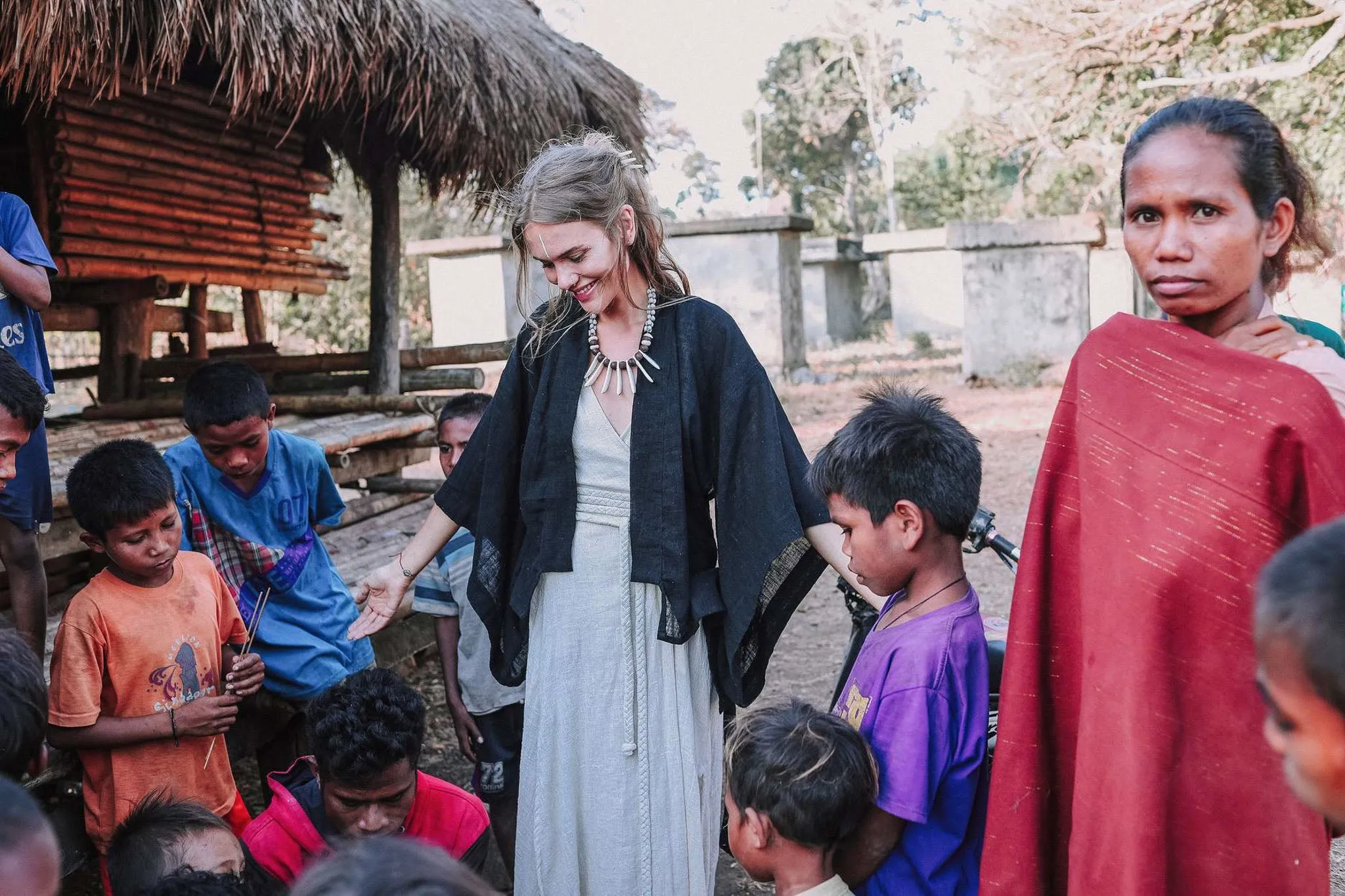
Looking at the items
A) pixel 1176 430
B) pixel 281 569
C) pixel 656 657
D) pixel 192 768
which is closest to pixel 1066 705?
pixel 1176 430

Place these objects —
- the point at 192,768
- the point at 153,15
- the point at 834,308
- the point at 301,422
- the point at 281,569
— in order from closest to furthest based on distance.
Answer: the point at 192,768 → the point at 281,569 → the point at 153,15 → the point at 301,422 → the point at 834,308

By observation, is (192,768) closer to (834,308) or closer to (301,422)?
(301,422)

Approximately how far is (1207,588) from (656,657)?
121 centimetres

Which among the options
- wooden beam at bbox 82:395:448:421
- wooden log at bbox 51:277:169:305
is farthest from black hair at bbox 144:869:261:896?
wooden log at bbox 51:277:169:305

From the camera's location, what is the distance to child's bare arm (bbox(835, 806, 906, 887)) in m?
2.03

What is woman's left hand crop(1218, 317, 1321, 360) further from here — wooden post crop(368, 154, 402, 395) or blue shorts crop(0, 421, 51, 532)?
wooden post crop(368, 154, 402, 395)

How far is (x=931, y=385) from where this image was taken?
44.8 feet

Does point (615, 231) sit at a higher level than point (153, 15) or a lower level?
lower

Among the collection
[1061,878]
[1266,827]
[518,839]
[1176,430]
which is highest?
[1176,430]

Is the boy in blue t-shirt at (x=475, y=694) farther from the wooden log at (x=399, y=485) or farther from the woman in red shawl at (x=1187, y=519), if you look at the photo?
the wooden log at (x=399, y=485)

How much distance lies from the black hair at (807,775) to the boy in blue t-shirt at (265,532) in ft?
5.38

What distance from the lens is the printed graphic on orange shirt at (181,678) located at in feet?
9.01

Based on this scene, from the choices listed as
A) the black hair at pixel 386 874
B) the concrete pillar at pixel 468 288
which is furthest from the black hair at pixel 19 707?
the concrete pillar at pixel 468 288

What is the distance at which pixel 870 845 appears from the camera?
2043mm
